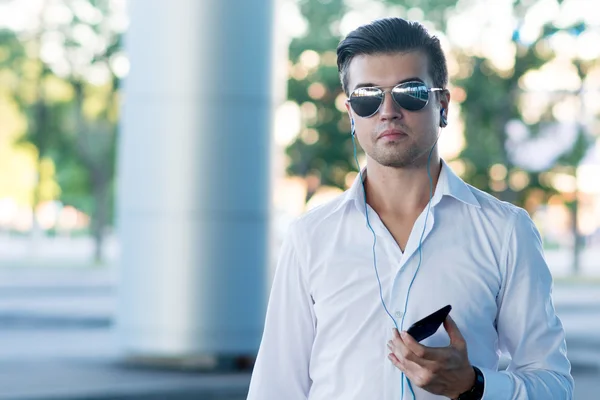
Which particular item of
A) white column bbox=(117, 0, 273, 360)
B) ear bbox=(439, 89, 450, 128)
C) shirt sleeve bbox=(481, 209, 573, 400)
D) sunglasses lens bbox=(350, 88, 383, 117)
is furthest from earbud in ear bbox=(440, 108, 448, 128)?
white column bbox=(117, 0, 273, 360)

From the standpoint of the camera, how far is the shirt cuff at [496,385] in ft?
8.22

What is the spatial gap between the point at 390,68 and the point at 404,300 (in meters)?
0.57

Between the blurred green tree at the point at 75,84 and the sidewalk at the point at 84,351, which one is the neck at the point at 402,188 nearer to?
the sidewalk at the point at 84,351

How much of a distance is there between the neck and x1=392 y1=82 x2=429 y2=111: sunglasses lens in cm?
16

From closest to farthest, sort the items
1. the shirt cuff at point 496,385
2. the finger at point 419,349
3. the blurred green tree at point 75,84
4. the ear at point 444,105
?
1. the finger at point 419,349
2. the shirt cuff at point 496,385
3. the ear at point 444,105
4. the blurred green tree at point 75,84

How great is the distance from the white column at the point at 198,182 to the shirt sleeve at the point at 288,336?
8904mm

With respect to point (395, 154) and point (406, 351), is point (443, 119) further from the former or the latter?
point (406, 351)

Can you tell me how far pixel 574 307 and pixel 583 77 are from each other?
7633 mm

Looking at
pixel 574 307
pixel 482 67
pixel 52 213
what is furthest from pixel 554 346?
pixel 52 213

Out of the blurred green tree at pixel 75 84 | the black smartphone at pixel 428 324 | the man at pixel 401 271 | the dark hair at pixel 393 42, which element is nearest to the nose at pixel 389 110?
the man at pixel 401 271

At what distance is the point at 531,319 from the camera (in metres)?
2.62

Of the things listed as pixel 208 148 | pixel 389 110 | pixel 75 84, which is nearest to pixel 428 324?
pixel 389 110

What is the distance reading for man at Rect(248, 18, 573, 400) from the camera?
2623 mm

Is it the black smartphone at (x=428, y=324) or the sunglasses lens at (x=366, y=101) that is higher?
the sunglasses lens at (x=366, y=101)
